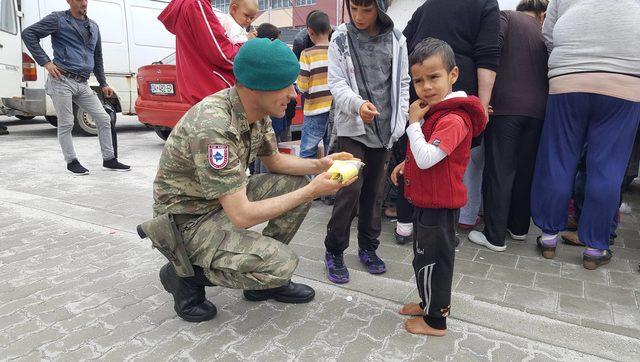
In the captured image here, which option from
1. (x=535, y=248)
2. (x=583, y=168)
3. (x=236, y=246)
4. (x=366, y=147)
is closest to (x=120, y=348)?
(x=236, y=246)

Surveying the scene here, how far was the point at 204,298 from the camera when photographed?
2.40 meters

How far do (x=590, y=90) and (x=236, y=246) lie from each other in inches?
94.5

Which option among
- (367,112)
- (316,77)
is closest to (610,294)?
(367,112)

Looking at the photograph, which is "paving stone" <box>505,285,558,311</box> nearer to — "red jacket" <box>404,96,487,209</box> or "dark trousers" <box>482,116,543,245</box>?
"dark trousers" <box>482,116,543,245</box>

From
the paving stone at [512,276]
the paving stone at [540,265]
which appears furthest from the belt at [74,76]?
the paving stone at [540,265]

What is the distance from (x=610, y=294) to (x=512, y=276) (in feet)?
1.73

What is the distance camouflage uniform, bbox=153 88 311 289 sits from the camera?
1954 millimetres

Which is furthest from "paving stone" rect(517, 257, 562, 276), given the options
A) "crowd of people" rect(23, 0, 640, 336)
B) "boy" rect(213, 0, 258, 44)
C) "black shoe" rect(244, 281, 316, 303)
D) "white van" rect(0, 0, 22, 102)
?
"white van" rect(0, 0, 22, 102)

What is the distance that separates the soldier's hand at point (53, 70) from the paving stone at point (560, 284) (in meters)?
5.09

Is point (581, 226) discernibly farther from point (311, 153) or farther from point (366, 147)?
point (311, 153)

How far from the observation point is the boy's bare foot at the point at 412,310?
2.36 m

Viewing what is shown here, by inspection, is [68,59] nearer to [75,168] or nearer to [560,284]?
[75,168]

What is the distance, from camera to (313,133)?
4184mm

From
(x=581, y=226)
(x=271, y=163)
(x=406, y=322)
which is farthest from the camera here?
(x=581, y=226)
